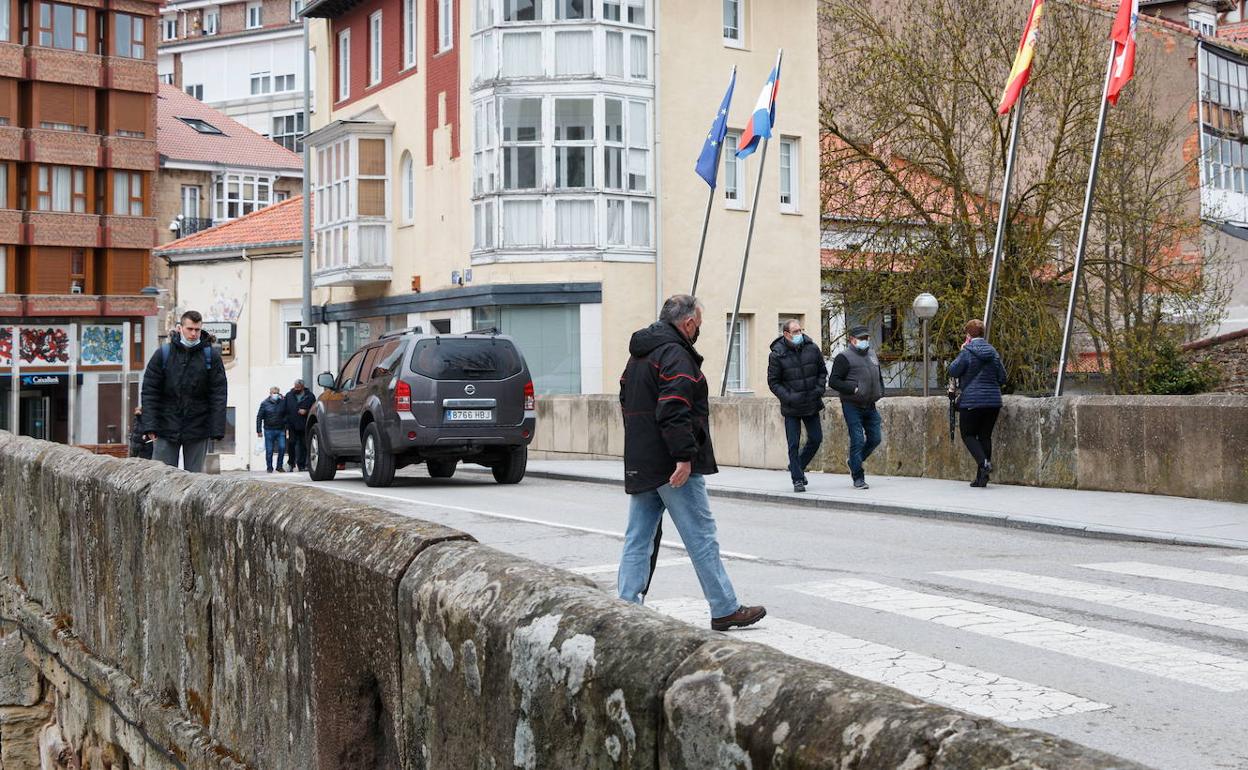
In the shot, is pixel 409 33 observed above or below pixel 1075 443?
above

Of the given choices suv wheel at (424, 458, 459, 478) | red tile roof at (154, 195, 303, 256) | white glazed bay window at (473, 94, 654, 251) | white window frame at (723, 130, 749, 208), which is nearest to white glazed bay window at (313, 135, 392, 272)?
white glazed bay window at (473, 94, 654, 251)

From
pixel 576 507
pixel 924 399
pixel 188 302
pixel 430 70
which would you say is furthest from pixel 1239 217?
pixel 576 507

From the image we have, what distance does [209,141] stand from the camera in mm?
70375

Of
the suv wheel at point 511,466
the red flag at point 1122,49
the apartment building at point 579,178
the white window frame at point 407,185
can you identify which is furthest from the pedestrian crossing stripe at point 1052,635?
the white window frame at point 407,185

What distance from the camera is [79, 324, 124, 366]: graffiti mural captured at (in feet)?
193

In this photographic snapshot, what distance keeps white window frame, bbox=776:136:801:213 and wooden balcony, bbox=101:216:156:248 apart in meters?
34.4

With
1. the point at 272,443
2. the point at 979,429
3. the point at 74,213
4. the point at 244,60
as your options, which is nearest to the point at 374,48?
the point at 272,443

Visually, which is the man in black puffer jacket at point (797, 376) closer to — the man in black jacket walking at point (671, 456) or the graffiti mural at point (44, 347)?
the man in black jacket walking at point (671, 456)

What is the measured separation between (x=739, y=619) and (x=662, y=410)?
1.17 meters

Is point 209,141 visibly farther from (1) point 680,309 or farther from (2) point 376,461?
(1) point 680,309

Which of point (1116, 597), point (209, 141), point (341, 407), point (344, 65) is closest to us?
point (1116, 597)

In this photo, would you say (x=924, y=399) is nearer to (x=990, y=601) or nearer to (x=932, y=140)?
(x=990, y=601)

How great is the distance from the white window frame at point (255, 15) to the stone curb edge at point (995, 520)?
7448 cm

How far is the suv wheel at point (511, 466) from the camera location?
20.6m
